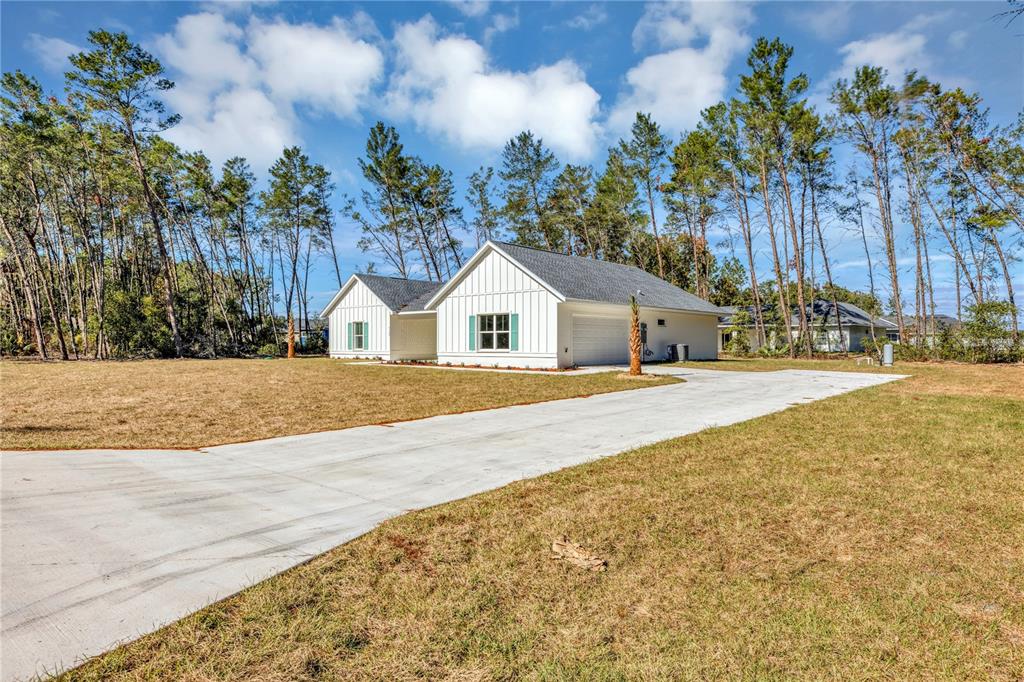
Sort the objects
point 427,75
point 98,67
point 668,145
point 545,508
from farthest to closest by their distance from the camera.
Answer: point 668,145 → point 98,67 → point 427,75 → point 545,508

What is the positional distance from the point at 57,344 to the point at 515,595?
1406 inches

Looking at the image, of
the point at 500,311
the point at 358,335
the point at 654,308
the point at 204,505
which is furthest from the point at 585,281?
the point at 204,505

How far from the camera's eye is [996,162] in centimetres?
2238

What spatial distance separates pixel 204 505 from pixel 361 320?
2273cm

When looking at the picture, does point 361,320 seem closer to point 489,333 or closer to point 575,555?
point 489,333

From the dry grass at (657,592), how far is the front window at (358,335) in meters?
22.8

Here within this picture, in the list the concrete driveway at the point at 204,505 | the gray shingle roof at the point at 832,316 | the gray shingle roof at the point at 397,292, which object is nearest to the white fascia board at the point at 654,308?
the gray shingle roof at the point at 397,292

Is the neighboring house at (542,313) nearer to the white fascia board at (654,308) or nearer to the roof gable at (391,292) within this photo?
the white fascia board at (654,308)

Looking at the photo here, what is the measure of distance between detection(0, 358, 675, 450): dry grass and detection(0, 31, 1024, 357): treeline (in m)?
14.0

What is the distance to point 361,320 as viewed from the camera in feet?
84.7

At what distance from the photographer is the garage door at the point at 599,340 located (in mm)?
19062

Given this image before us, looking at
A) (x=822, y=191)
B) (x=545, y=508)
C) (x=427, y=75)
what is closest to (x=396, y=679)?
(x=545, y=508)

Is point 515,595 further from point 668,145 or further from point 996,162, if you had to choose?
point 668,145

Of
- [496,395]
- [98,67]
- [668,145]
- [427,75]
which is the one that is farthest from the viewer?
[668,145]
